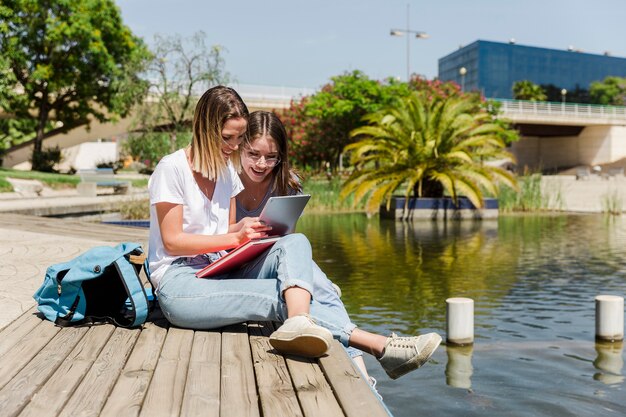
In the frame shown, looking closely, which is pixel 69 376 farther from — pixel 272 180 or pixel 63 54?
pixel 63 54

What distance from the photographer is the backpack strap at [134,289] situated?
11.9 feet

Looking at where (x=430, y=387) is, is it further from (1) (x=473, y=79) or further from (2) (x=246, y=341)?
(1) (x=473, y=79)

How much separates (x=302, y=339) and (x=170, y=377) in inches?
21.5

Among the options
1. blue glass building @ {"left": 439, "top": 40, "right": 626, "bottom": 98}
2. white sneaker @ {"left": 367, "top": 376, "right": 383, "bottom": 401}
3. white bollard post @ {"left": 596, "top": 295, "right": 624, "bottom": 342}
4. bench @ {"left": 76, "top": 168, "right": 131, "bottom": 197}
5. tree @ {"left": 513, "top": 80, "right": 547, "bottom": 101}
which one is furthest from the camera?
blue glass building @ {"left": 439, "top": 40, "right": 626, "bottom": 98}

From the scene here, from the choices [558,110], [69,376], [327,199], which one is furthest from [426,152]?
[558,110]

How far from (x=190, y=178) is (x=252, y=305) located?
69 cm

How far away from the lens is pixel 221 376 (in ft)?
9.71

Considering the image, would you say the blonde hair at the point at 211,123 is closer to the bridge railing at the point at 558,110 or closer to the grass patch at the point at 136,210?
the grass patch at the point at 136,210

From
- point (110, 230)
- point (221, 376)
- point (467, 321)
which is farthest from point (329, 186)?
point (221, 376)

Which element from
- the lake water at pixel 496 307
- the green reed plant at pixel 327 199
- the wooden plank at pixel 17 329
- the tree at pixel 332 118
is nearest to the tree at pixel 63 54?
the tree at pixel 332 118

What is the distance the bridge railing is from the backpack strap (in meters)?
51.7

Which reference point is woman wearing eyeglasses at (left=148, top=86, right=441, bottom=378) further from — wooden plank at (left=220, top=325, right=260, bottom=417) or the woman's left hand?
wooden plank at (left=220, top=325, right=260, bottom=417)

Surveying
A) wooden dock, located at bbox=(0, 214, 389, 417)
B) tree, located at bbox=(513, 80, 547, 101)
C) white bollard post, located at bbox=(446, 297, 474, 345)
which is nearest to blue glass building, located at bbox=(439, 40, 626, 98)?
tree, located at bbox=(513, 80, 547, 101)

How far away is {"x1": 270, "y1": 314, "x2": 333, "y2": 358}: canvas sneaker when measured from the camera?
313 centimetres
